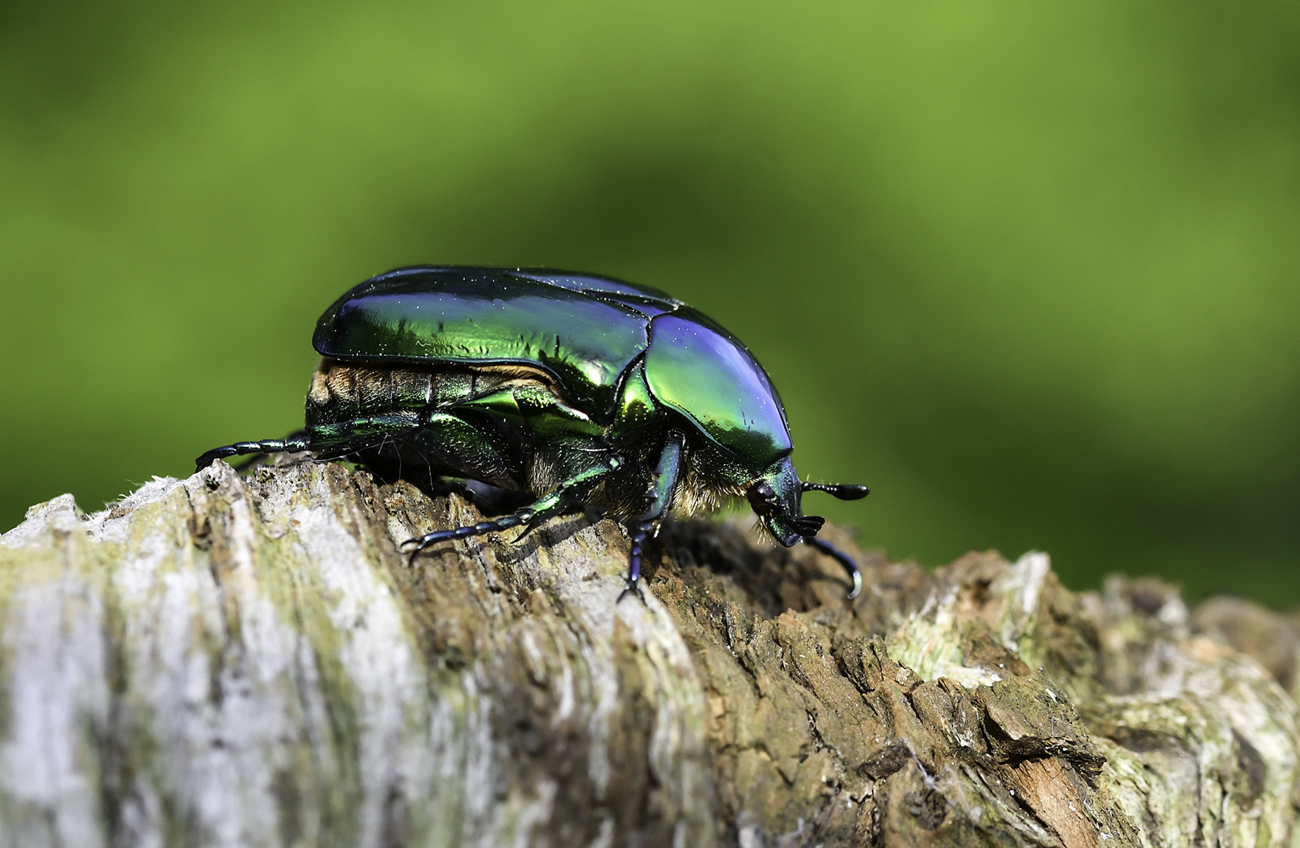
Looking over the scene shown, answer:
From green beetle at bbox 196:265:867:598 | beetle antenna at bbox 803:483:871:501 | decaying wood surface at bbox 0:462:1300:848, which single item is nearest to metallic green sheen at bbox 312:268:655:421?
green beetle at bbox 196:265:867:598

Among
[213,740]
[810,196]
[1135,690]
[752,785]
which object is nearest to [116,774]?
[213,740]

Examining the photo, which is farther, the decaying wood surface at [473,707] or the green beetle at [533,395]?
the green beetle at [533,395]

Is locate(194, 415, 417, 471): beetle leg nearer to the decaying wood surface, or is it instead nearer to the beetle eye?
the decaying wood surface

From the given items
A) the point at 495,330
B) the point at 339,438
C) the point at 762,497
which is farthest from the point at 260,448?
the point at 762,497

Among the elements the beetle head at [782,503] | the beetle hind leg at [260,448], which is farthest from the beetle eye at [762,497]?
the beetle hind leg at [260,448]

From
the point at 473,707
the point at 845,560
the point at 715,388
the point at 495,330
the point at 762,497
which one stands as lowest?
the point at 473,707

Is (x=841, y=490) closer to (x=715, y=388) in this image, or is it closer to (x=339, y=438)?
(x=715, y=388)

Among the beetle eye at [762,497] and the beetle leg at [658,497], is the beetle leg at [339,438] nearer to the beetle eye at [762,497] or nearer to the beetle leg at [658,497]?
the beetle leg at [658,497]
